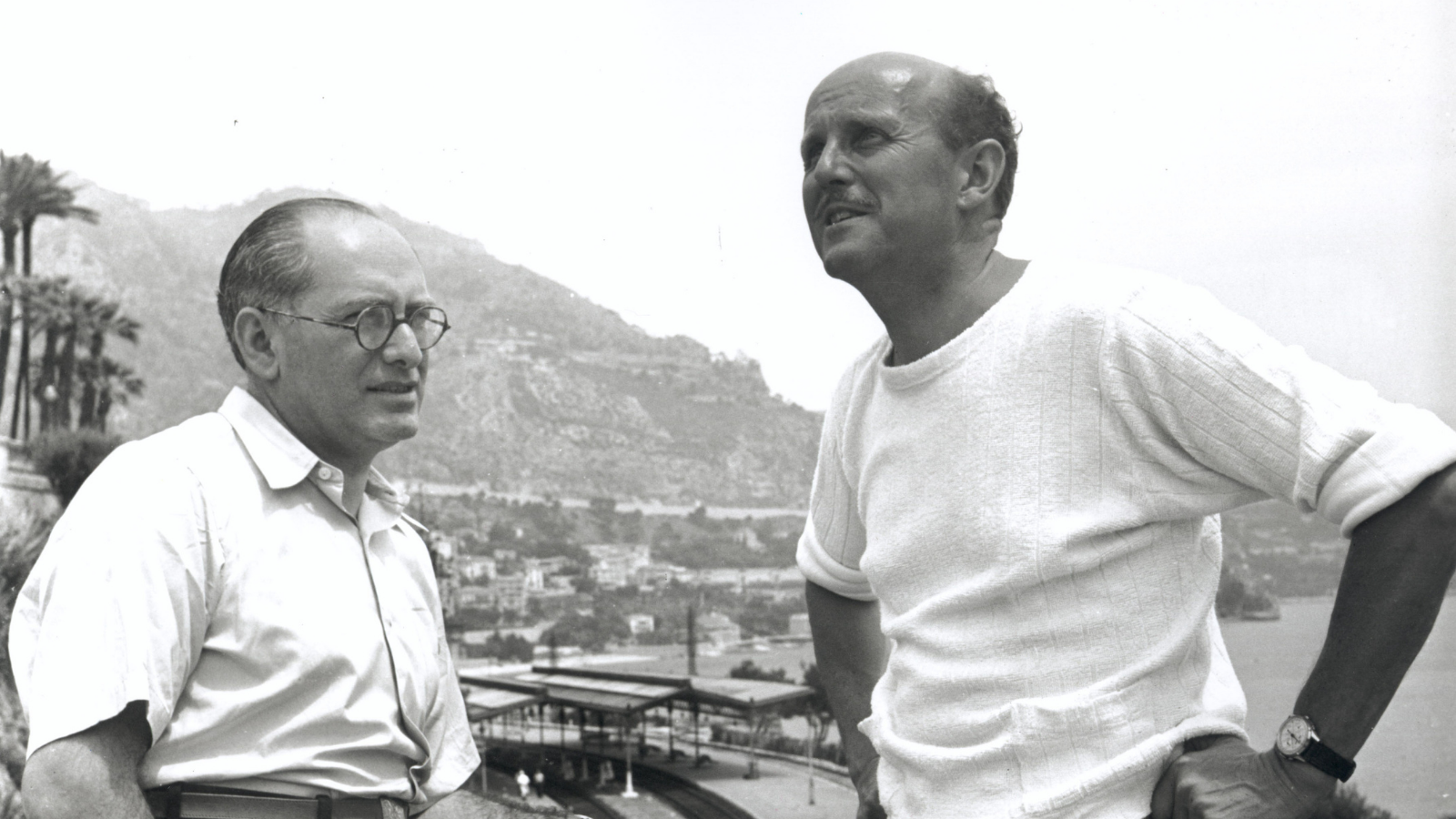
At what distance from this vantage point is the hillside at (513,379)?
615 cm

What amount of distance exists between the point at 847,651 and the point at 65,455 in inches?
215

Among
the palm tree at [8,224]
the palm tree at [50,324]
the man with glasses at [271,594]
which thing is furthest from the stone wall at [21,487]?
the man with glasses at [271,594]

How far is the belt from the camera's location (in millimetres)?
1503

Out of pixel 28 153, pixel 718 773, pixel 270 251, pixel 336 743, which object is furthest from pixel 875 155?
pixel 28 153

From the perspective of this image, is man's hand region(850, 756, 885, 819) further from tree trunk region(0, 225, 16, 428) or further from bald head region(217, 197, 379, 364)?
tree trunk region(0, 225, 16, 428)

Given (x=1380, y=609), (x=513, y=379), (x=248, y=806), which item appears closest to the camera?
(x=1380, y=609)

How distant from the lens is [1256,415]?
1372 millimetres

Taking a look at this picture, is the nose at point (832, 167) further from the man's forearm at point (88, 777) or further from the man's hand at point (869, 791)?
the man's forearm at point (88, 777)

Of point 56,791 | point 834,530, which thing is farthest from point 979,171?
point 56,791

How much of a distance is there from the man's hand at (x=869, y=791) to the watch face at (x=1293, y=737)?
2.14 feet

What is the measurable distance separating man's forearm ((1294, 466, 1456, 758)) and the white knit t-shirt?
5 cm

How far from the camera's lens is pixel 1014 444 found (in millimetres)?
1535

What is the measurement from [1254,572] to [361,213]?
16.9 feet

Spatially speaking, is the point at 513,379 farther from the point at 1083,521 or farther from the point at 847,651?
the point at 1083,521
